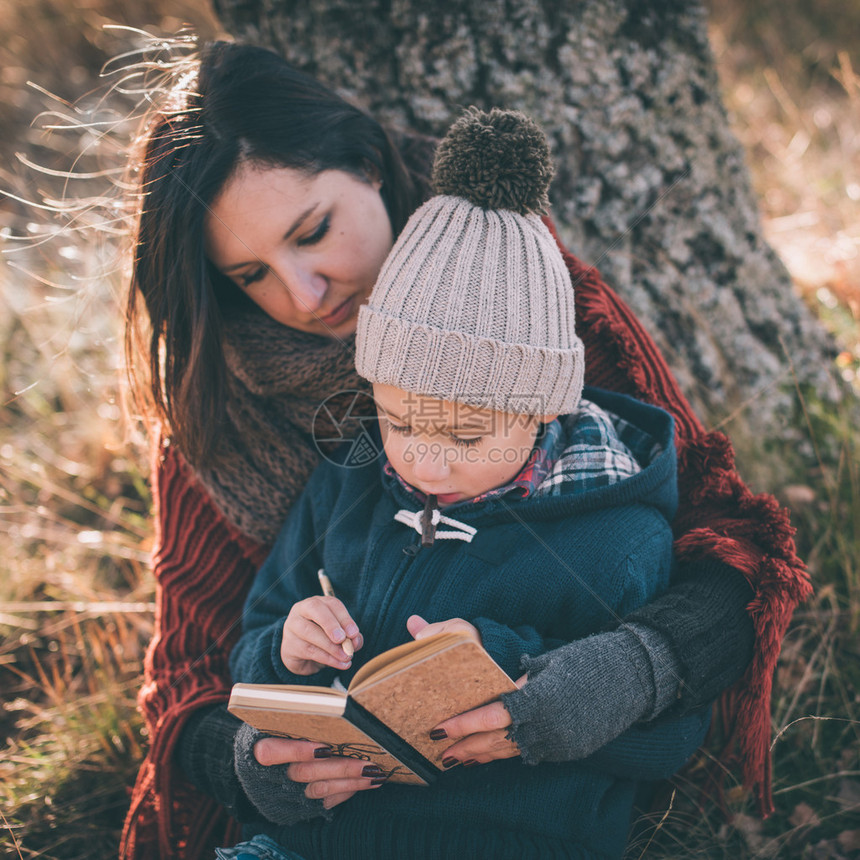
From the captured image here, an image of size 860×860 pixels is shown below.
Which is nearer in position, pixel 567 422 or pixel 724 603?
pixel 724 603

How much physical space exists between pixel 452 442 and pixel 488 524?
250 mm

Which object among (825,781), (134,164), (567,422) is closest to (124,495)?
(134,164)

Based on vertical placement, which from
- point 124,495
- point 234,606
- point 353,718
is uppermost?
point 353,718

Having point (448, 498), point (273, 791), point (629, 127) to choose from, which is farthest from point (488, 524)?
point (629, 127)

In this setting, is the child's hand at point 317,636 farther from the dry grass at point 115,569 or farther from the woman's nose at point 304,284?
the dry grass at point 115,569

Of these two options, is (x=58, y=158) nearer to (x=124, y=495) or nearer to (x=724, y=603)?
(x=124, y=495)

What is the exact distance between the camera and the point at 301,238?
1866mm

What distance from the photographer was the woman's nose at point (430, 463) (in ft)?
5.04

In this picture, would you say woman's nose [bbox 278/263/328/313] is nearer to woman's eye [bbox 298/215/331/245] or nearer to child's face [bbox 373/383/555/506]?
woman's eye [bbox 298/215/331/245]

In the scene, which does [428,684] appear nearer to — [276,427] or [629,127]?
[276,427]

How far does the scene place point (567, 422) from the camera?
1840 mm

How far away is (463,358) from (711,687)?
0.94 metres

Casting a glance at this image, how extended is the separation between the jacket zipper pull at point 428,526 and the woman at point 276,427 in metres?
0.40

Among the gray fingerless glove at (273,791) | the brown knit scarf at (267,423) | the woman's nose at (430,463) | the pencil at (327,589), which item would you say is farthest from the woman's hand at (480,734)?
the brown knit scarf at (267,423)
